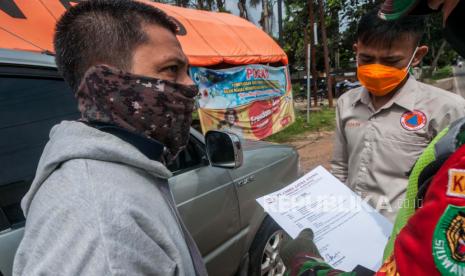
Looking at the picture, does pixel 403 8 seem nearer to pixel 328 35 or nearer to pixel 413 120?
pixel 413 120

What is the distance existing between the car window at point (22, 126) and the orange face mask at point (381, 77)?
150cm

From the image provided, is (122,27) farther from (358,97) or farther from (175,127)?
(358,97)

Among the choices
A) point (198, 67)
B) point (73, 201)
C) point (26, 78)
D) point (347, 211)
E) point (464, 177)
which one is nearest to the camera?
point (464, 177)

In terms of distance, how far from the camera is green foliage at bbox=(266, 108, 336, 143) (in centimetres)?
994

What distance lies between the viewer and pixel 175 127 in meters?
1.14

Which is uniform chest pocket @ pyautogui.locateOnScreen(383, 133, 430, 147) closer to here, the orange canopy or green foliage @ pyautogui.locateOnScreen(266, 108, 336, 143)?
the orange canopy

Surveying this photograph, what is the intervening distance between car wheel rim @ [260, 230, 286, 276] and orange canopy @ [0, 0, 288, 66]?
2.08m

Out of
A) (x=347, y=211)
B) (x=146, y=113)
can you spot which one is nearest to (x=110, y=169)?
(x=146, y=113)

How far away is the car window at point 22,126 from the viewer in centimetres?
158

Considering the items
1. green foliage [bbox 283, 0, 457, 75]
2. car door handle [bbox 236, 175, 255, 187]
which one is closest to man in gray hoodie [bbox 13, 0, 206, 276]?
car door handle [bbox 236, 175, 255, 187]

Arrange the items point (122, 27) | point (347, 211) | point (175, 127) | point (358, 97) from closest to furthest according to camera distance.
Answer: point (122, 27) → point (175, 127) → point (347, 211) → point (358, 97)

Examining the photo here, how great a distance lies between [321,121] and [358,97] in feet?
33.5

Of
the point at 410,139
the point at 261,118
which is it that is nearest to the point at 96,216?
the point at 410,139

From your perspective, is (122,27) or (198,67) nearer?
(122,27)
